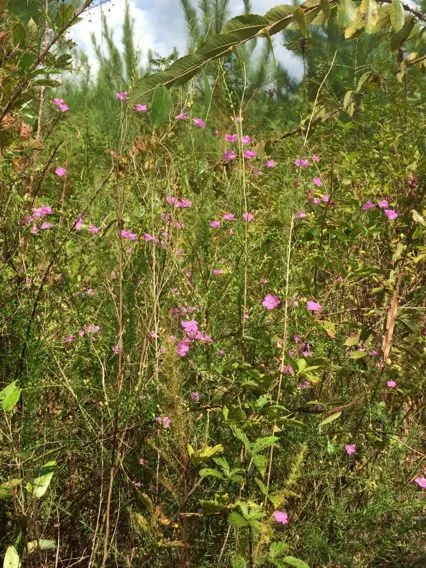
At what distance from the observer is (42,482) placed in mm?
1212

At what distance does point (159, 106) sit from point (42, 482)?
714mm

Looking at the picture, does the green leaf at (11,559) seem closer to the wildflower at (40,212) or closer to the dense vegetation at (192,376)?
the dense vegetation at (192,376)

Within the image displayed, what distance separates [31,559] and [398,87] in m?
3.28

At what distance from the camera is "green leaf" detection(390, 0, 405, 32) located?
3.46 ft

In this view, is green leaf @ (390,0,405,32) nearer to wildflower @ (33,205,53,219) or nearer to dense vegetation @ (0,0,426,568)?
dense vegetation @ (0,0,426,568)

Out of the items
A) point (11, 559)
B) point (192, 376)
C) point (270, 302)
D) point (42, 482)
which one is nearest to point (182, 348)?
point (192, 376)

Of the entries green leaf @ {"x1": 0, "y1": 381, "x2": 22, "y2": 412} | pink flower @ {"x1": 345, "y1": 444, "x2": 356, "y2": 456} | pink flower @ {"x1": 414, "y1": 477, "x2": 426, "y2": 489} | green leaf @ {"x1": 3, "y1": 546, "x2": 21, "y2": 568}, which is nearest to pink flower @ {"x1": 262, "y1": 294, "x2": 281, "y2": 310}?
pink flower @ {"x1": 345, "y1": 444, "x2": 356, "y2": 456}

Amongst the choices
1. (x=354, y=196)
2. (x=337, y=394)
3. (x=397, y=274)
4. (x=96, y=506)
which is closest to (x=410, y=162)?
(x=354, y=196)

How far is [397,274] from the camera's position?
1726 millimetres

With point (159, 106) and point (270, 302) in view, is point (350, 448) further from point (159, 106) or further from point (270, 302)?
point (159, 106)

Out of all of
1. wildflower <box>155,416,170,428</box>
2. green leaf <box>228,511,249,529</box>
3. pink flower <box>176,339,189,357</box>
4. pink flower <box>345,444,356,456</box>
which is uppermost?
pink flower <box>176,339,189,357</box>

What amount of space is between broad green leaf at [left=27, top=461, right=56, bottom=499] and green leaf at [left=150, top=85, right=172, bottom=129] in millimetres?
673

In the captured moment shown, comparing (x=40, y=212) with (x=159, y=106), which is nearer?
(x=159, y=106)

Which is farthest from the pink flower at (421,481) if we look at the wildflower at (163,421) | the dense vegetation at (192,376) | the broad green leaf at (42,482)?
the broad green leaf at (42,482)
